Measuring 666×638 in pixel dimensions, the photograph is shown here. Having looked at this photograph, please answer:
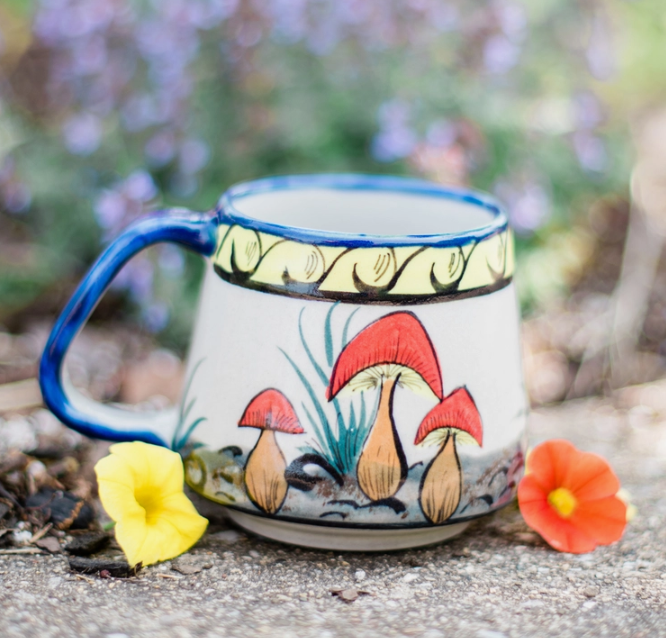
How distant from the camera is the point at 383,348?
0.95 metres

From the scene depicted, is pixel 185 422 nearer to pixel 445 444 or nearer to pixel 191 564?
pixel 191 564

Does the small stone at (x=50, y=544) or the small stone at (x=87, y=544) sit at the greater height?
the small stone at (x=87, y=544)

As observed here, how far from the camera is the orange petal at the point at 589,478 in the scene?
3.60 feet

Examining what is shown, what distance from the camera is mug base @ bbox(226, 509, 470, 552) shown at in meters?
1.01

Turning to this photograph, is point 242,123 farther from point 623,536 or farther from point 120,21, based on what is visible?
point 623,536

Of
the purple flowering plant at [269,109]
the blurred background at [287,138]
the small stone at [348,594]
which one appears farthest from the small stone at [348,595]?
the purple flowering plant at [269,109]

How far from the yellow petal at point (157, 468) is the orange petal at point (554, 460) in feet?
1.48

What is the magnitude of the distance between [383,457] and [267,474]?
0.44ft

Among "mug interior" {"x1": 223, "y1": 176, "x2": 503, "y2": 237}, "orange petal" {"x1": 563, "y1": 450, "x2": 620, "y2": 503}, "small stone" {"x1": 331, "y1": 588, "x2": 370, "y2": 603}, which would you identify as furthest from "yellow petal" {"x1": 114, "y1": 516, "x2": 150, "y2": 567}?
"orange petal" {"x1": 563, "y1": 450, "x2": 620, "y2": 503}

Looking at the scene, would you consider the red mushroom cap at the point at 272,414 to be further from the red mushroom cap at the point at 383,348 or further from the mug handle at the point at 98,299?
the mug handle at the point at 98,299

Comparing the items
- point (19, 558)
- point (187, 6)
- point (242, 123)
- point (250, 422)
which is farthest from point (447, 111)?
point (19, 558)

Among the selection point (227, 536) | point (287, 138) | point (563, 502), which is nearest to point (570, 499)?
point (563, 502)

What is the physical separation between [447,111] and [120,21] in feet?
2.81

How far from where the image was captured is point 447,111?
2107mm
